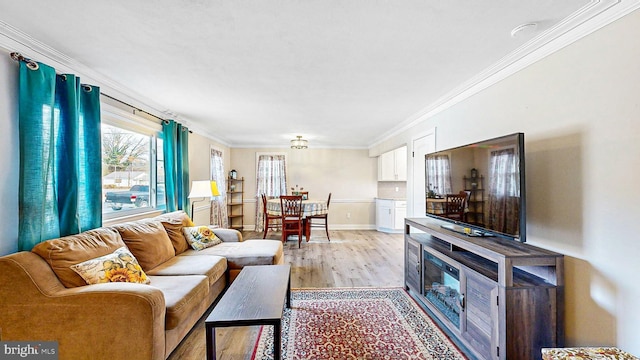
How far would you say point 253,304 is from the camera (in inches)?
70.9

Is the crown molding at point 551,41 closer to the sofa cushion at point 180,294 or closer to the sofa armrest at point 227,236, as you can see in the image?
the sofa cushion at point 180,294

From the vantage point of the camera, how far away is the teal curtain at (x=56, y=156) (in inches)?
73.8

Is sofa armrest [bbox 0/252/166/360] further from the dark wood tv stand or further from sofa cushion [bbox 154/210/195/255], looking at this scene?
the dark wood tv stand

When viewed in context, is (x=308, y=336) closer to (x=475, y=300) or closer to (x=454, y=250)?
(x=475, y=300)

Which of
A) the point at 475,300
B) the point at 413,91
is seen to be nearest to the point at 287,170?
the point at 413,91

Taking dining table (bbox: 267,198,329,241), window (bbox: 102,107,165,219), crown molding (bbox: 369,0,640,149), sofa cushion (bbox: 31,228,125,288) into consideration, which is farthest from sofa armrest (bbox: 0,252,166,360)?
dining table (bbox: 267,198,329,241)

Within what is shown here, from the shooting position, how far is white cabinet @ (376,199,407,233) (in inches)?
246

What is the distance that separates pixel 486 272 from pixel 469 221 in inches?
21.0

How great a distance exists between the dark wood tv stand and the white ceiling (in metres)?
1.46

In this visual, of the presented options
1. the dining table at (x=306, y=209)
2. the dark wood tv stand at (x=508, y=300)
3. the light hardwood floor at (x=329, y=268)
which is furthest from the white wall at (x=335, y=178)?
the dark wood tv stand at (x=508, y=300)

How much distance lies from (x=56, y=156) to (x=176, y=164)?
1.69 m

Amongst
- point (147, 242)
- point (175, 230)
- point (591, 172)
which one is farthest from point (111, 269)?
point (591, 172)

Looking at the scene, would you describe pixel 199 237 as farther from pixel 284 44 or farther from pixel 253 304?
pixel 284 44

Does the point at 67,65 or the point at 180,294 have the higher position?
the point at 67,65
